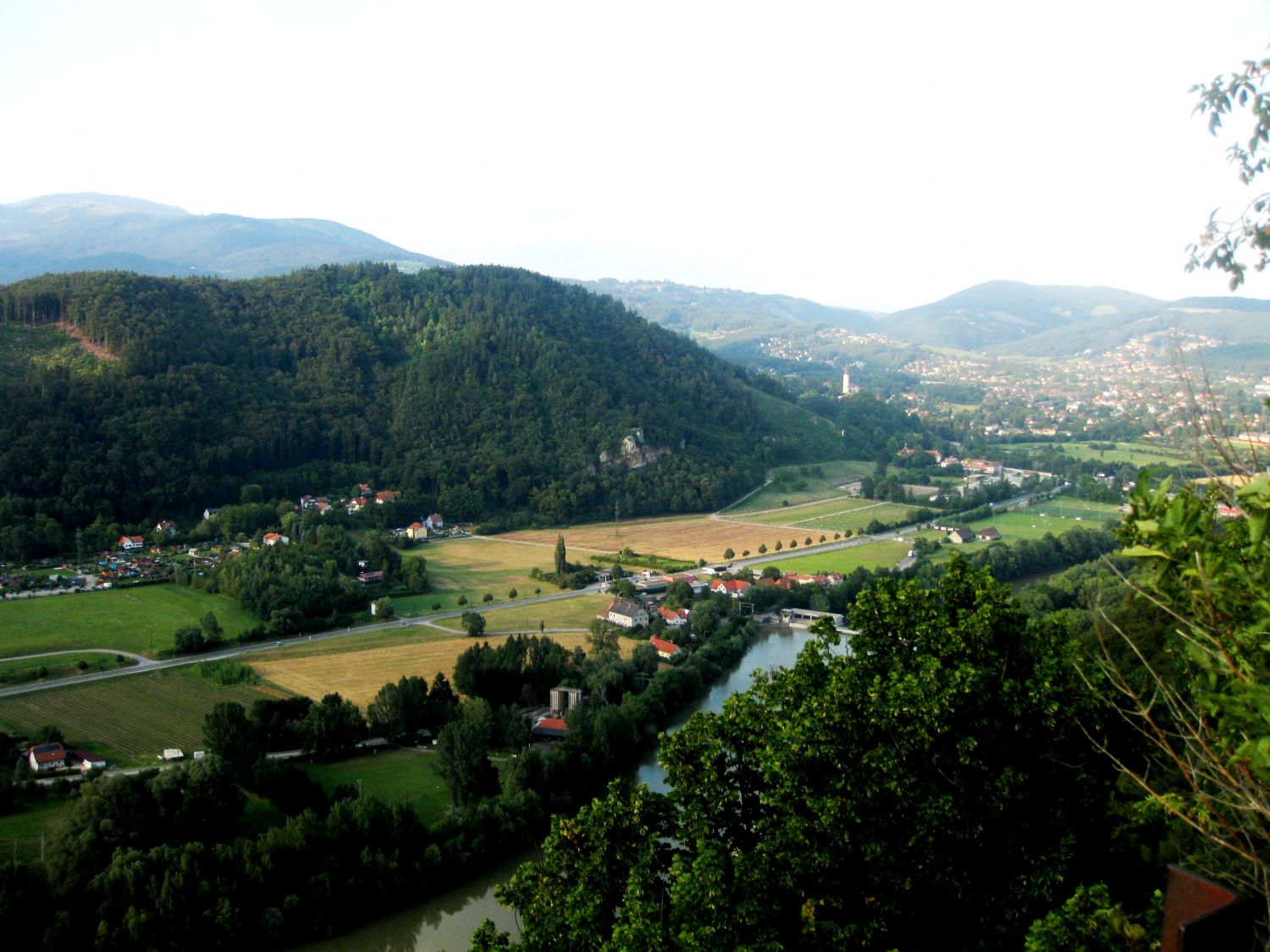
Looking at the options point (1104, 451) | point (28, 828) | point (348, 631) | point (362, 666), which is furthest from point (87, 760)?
point (1104, 451)

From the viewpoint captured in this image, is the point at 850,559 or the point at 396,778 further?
the point at 850,559

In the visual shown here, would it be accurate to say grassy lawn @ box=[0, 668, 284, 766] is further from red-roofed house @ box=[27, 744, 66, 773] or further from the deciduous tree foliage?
the deciduous tree foliage

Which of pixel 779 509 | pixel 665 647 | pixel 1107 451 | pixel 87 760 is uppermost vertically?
pixel 1107 451

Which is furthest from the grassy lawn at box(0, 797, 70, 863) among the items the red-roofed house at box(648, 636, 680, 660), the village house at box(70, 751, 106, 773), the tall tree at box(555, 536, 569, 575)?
the tall tree at box(555, 536, 569, 575)

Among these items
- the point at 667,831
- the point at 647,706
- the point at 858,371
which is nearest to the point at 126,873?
the point at 667,831

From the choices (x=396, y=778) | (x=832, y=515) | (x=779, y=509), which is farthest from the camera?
(x=779, y=509)

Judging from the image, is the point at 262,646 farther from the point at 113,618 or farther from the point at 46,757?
the point at 46,757
